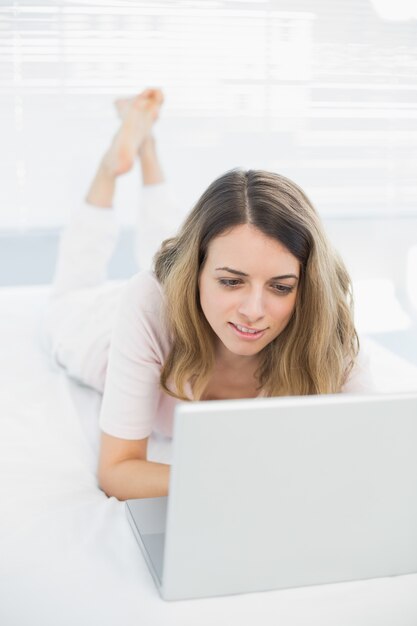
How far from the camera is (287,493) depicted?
3.17ft

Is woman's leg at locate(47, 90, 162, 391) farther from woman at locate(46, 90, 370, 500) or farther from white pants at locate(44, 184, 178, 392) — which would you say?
woman at locate(46, 90, 370, 500)

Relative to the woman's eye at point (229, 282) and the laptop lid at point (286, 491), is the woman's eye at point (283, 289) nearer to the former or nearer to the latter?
the woman's eye at point (229, 282)

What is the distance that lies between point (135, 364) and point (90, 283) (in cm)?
105

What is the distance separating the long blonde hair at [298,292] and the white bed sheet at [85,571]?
0.91 ft

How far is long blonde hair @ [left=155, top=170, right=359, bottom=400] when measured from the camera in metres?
1.41

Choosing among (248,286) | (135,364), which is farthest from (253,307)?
(135,364)

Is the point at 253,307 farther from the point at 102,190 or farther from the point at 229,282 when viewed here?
the point at 102,190

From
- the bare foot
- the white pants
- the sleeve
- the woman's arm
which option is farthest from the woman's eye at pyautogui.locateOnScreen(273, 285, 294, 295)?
the bare foot

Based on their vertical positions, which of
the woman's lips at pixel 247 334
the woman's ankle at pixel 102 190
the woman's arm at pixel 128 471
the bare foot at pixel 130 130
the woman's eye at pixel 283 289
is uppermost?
the bare foot at pixel 130 130

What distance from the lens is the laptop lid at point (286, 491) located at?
2.99 ft

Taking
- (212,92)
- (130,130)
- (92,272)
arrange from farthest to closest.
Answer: (212,92), (130,130), (92,272)

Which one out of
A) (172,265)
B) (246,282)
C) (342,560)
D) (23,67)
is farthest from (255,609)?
(23,67)

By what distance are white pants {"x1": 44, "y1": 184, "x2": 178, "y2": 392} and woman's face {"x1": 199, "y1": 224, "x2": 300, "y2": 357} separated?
65cm

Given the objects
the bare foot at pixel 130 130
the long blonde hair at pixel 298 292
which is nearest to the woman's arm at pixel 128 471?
the long blonde hair at pixel 298 292
